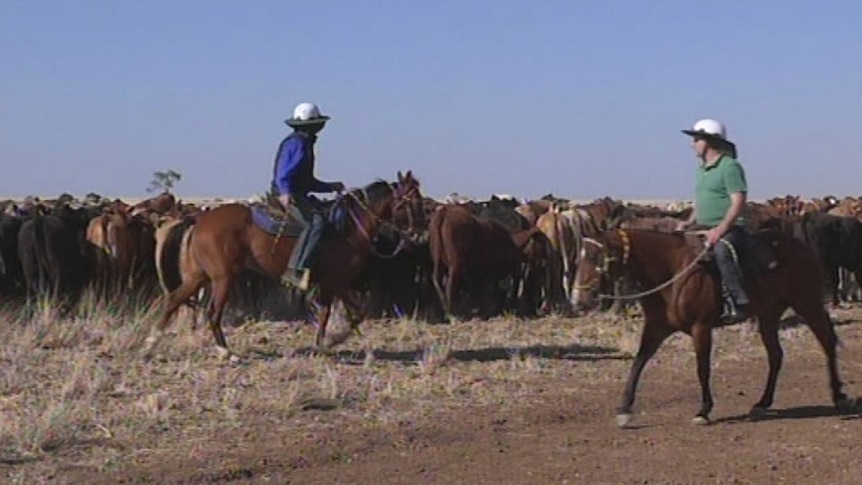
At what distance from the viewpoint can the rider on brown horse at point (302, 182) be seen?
1405 cm

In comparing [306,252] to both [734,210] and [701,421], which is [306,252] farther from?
[734,210]

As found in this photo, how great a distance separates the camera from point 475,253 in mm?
19125

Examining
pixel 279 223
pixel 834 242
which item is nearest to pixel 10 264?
pixel 279 223

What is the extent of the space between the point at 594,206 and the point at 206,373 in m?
14.8

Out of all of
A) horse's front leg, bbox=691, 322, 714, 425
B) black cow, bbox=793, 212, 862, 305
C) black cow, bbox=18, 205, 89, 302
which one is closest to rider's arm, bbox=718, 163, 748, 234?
horse's front leg, bbox=691, 322, 714, 425

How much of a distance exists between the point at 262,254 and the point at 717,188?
5717mm

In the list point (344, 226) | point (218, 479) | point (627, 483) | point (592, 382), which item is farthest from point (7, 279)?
point (627, 483)

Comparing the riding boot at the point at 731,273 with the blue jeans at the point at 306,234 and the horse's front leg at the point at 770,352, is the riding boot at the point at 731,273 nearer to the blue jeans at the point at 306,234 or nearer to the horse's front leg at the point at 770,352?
the horse's front leg at the point at 770,352

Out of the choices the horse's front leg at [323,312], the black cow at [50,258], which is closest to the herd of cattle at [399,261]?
the black cow at [50,258]

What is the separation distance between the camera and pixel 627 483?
8.63m

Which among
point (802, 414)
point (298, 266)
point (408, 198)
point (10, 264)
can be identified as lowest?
point (802, 414)

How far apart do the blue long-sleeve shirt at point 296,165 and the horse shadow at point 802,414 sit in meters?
5.28

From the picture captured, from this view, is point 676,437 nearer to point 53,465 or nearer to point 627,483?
point 627,483

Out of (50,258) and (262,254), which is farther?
(50,258)
